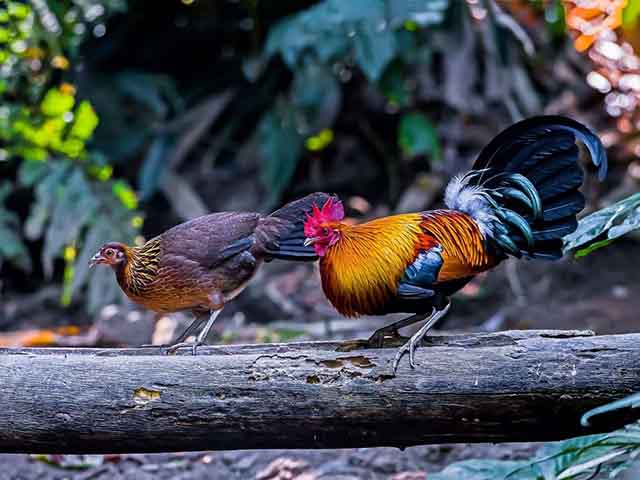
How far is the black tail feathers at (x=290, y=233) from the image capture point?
3729 mm

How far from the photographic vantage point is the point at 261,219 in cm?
389

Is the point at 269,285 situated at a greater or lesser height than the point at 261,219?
lesser

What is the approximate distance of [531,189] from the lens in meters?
3.36

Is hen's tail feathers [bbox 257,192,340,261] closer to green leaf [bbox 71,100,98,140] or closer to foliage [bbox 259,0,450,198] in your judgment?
foliage [bbox 259,0,450,198]

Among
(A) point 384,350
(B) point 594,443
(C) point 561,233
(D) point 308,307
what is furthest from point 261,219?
(D) point 308,307

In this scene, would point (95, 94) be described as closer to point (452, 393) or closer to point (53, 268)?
point (53, 268)

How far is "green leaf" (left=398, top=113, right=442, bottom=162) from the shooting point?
7.15m

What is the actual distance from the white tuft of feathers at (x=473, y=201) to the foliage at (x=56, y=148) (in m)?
3.61

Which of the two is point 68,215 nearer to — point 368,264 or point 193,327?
point 193,327

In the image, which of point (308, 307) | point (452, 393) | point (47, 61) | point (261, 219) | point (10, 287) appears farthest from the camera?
point (10, 287)

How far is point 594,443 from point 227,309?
4.69 m

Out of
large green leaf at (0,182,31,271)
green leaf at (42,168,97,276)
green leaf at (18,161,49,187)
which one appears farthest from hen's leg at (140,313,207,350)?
large green leaf at (0,182,31,271)

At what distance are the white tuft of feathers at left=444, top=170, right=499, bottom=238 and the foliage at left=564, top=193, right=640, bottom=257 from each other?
0.31 metres

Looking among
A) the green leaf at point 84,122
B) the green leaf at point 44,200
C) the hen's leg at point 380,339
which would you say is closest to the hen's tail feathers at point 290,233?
the hen's leg at point 380,339
